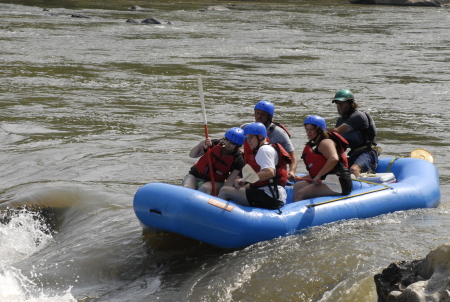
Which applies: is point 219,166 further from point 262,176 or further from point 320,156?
point 320,156

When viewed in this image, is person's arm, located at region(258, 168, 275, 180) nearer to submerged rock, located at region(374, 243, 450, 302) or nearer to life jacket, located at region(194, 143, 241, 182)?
life jacket, located at region(194, 143, 241, 182)

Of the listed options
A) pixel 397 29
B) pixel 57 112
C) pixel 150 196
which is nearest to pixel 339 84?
pixel 57 112

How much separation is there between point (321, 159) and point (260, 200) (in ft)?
2.88

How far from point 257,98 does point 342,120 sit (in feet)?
Answer: 20.8

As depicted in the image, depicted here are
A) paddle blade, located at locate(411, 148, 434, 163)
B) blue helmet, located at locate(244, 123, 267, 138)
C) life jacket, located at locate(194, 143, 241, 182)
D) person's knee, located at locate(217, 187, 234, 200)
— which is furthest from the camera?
paddle blade, located at locate(411, 148, 434, 163)

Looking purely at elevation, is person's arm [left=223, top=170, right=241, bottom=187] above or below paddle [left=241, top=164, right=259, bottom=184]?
below

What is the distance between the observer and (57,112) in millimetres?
12141

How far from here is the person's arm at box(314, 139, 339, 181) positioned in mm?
6180

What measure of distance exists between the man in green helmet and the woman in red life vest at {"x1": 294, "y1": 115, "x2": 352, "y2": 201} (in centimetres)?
71

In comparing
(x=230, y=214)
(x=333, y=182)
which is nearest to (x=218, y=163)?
(x=230, y=214)

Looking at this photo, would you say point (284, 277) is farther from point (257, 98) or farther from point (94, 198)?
point (257, 98)

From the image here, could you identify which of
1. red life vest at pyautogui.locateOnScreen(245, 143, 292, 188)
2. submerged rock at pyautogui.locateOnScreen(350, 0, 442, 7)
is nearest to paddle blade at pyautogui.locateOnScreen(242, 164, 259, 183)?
red life vest at pyautogui.locateOnScreen(245, 143, 292, 188)

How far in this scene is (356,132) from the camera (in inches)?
286

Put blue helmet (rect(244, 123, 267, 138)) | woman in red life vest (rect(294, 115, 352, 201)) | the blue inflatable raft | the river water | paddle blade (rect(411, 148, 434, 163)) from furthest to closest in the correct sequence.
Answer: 1. paddle blade (rect(411, 148, 434, 163))
2. woman in red life vest (rect(294, 115, 352, 201))
3. blue helmet (rect(244, 123, 267, 138))
4. the blue inflatable raft
5. the river water
